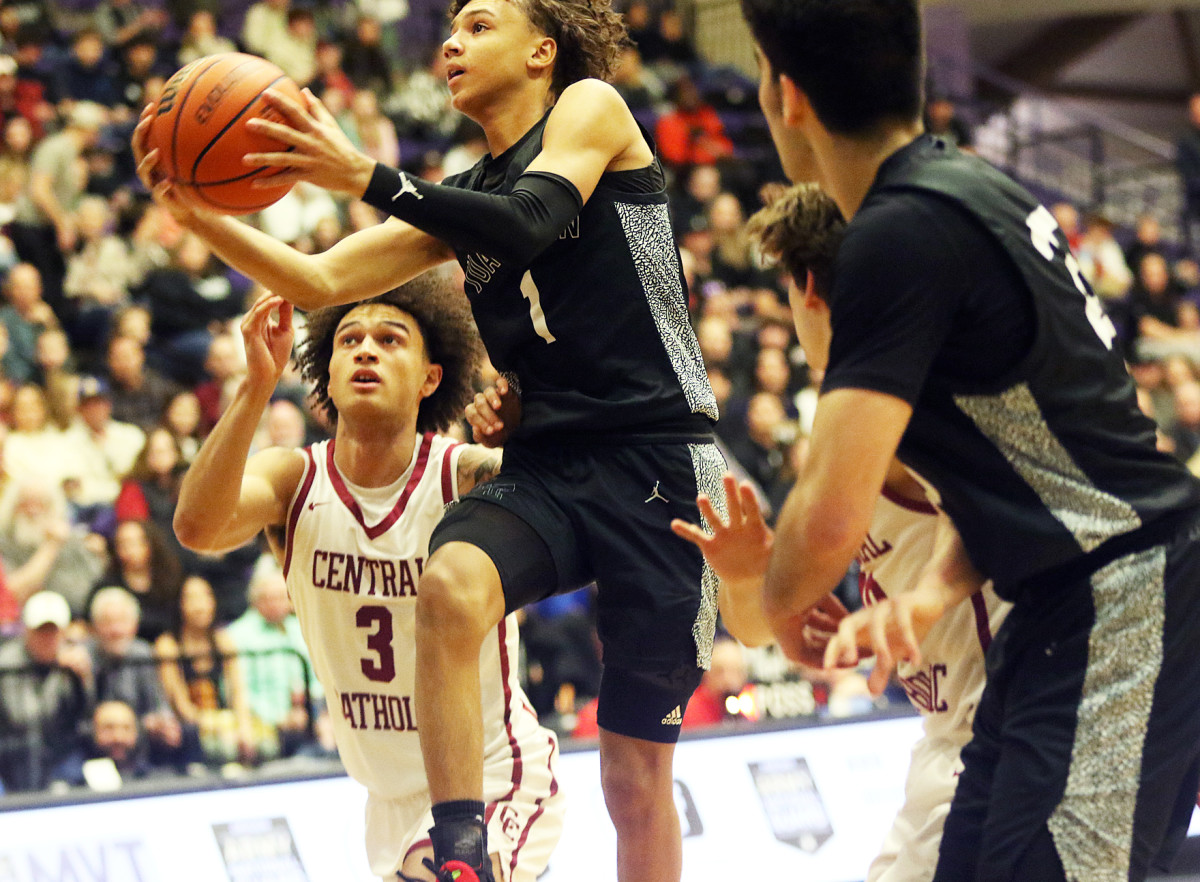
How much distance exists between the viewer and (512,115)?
348 centimetres

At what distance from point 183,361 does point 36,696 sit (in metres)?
2.73

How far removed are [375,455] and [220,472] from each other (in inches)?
20.6

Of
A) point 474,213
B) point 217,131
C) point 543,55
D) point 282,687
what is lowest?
point 282,687

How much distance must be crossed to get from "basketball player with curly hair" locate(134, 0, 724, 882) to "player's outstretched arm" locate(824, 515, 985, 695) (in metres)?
1.06

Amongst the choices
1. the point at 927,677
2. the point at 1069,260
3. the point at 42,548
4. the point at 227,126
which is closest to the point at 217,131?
the point at 227,126

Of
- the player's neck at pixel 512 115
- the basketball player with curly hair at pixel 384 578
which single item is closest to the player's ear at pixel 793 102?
the player's neck at pixel 512 115

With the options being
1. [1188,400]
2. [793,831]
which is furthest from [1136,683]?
[1188,400]

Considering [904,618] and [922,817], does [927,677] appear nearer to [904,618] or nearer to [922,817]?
[922,817]

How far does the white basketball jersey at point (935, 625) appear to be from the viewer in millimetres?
2998

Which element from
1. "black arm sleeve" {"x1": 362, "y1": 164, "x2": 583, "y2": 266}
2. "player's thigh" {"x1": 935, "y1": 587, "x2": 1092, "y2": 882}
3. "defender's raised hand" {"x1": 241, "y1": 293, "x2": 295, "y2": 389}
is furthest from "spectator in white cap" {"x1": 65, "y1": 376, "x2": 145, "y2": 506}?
"player's thigh" {"x1": 935, "y1": 587, "x2": 1092, "y2": 882}

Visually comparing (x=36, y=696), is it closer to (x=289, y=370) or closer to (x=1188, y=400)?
(x=289, y=370)

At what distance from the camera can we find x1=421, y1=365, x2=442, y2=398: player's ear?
390 cm

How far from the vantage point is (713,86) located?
13383mm

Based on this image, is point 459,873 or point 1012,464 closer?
point 1012,464
